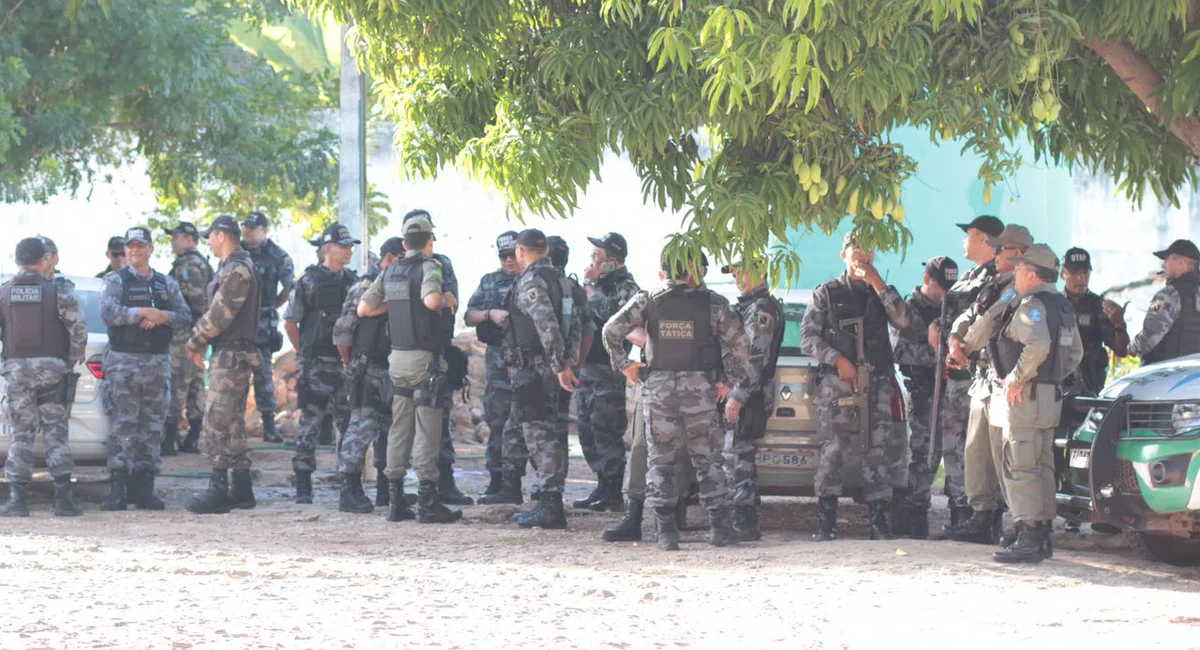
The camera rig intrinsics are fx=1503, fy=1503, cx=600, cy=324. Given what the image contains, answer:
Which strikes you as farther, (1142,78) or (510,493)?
(510,493)

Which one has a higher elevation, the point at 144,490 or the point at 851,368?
the point at 851,368

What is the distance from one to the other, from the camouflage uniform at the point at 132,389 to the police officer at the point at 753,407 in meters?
4.15

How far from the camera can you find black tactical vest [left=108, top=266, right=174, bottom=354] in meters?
10.5

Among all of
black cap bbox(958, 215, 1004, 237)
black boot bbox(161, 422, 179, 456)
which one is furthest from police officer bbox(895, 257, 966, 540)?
black boot bbox(161, 422, 179, 456)

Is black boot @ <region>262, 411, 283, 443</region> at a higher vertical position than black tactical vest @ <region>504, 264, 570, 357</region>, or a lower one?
lower

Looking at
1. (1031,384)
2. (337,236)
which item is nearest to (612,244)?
(337,236)

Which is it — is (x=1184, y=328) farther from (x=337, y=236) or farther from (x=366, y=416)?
(x=337, y=236)

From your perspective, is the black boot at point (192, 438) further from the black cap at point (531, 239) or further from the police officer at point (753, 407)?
the police officer at point (753, 407)

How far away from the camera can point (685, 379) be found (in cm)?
884

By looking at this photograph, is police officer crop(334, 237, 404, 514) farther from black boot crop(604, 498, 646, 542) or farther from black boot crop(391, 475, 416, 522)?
black boot crop(604, 498, 646, 542)

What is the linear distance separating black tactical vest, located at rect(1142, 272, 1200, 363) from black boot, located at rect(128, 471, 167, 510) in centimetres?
695

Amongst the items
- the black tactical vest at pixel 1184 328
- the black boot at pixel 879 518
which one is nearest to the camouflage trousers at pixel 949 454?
the black boot at pixel 879 518

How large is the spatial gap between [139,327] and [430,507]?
243cm

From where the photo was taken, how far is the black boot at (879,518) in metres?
9.28
